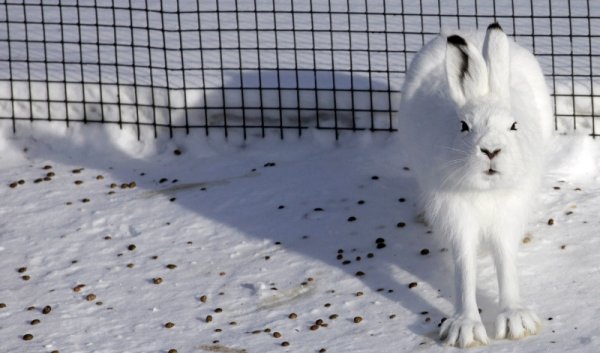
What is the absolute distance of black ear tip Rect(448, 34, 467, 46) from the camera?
6186mm

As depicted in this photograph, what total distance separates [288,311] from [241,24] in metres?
3.45

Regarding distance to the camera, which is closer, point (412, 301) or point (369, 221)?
point (412, 301)

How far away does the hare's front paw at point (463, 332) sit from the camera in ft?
20.0

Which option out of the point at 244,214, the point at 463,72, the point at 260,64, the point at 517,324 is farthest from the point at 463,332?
the point at 260,64

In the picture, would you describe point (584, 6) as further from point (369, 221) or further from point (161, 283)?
point (161, 283)

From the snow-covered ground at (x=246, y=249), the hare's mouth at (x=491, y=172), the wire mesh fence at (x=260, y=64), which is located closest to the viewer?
the hare's mouth at (x=491, y=172)

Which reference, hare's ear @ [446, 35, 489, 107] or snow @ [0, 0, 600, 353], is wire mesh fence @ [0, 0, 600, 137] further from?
hare's ear @ [446, 35, 489, 107]

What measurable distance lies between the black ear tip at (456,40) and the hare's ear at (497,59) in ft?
0.32

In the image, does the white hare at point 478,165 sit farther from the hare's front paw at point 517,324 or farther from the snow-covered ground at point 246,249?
the snow-covered ground at point 246,249

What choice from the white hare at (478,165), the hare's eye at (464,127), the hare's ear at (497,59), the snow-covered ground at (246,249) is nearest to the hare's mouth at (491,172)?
the white hare at (478,165)

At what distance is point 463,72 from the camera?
6262mm

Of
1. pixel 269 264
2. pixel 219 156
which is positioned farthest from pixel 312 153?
pixel 269 264

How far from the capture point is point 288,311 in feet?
21.5

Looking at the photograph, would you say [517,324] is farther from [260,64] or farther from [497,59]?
[260,64]
